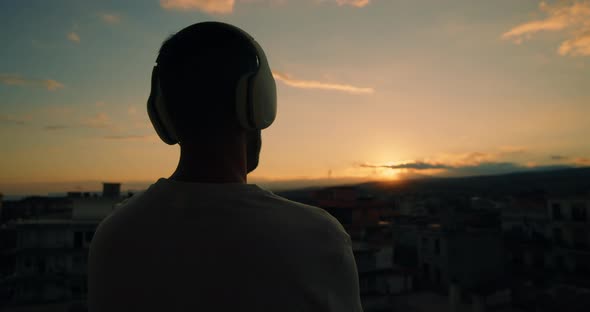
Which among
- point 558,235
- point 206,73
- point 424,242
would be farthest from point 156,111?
point 558,235

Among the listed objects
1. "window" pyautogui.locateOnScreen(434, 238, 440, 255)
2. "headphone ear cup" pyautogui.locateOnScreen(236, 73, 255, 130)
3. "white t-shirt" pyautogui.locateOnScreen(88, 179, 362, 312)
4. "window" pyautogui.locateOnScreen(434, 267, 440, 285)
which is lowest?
"window" pyautogui.locateOnScreen(434, 267, 440, 285)

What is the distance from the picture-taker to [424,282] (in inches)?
1639

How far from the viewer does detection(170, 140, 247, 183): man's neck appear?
1.30 meters

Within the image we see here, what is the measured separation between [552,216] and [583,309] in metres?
15.3

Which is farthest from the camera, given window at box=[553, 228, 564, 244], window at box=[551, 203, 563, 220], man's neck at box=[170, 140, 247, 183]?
window at box=[551, 203, 563, 220]

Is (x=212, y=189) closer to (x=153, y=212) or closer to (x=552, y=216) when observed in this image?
(x=153, y=212)

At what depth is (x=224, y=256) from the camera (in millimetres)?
1104

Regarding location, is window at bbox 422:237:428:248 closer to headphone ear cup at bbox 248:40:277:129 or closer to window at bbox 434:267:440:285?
window at bbox 434:267:440:285

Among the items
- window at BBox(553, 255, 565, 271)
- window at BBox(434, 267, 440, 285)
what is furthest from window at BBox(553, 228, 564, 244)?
window at BBox(434, 267, 440, 285)

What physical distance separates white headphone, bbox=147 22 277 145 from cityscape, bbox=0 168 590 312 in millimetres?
34027

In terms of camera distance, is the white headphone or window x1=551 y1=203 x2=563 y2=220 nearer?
the white headphone

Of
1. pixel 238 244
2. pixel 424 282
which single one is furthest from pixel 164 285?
pixel 424 282

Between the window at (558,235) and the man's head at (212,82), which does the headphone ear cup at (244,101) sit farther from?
the window at (558,235)

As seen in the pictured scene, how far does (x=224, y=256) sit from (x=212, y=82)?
584 mm
